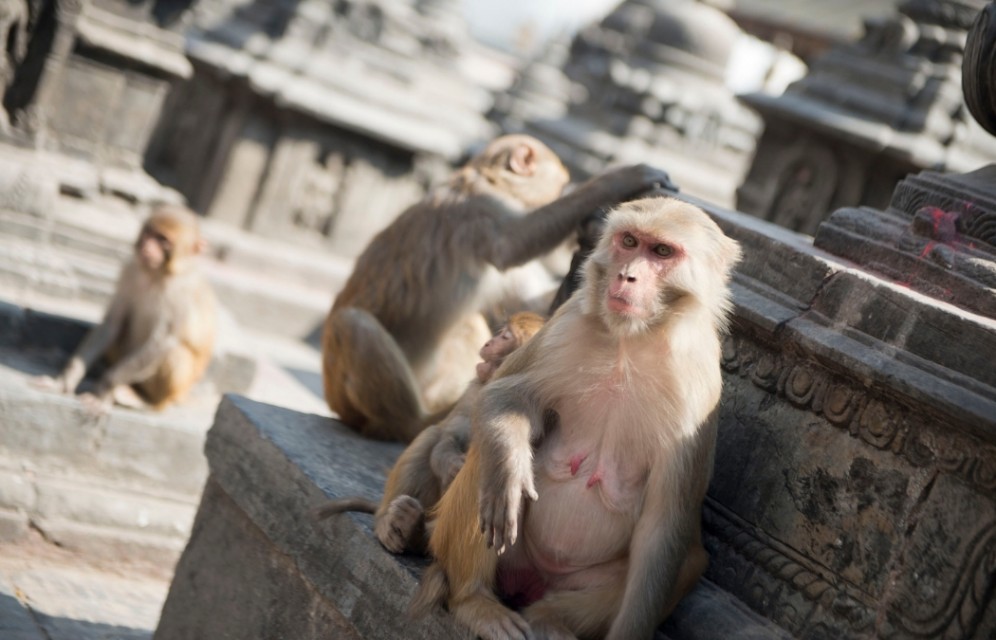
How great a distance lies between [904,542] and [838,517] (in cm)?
17

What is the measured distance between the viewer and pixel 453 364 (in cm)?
555

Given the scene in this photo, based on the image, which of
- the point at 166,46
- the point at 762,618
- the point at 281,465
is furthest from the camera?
the point at 166,46

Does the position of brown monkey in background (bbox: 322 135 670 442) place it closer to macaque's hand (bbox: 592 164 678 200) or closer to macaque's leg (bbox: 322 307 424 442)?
macaque's leg (bbox: 322 307 424 442)

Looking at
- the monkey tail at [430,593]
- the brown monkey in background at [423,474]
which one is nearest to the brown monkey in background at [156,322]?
the brown monkey in background at [423,474]

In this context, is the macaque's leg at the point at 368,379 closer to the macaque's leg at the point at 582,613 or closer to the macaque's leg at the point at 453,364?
the macaque's leg at the point at 453,364

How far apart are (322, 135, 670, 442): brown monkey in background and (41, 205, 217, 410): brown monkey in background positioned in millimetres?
958

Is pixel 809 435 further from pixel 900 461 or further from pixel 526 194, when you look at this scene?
pixel 526 194

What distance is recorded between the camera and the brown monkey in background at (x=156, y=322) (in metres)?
5.93

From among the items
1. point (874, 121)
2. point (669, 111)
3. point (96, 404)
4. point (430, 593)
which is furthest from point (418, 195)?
point (430, 593)

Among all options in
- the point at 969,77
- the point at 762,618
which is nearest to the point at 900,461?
the point at 762,618

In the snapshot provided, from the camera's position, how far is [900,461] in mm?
2885

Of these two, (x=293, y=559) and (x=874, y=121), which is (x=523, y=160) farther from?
(x=874, y=121)

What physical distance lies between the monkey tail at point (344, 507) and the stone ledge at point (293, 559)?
0.08ft

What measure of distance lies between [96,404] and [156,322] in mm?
489
